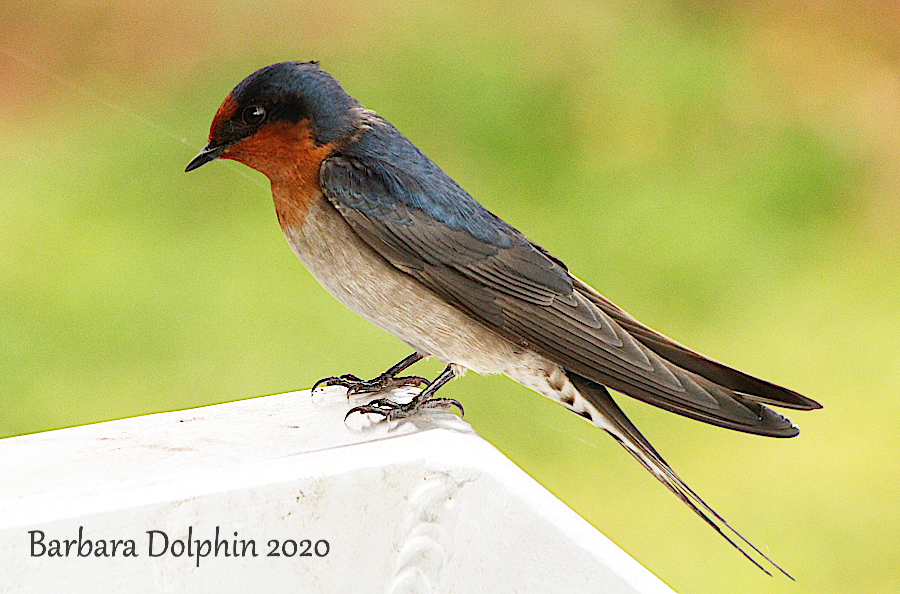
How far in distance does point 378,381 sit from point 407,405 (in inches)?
6.0

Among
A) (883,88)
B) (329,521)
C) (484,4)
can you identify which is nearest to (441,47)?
(484,4)

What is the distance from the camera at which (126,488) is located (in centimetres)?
83

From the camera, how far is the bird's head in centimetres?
131

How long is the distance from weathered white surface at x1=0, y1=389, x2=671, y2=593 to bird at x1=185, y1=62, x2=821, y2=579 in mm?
380

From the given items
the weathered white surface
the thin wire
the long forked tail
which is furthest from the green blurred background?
the weathered white surface

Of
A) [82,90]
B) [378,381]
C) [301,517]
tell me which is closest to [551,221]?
[82,90]

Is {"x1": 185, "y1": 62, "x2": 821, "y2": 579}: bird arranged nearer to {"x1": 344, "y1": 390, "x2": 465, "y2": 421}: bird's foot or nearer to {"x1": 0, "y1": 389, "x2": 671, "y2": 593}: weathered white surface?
{"x1": 344, "y1": 390, "x2": 465, "y2": 421}: bird's foot

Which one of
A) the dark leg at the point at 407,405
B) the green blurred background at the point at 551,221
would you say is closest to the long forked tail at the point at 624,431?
the dark leg at the point at 407,405

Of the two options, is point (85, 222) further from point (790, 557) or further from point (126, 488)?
point (126, 488)

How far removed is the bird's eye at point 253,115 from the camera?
132 cm

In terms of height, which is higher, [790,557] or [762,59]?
[762,59]

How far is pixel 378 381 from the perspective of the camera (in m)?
1.43

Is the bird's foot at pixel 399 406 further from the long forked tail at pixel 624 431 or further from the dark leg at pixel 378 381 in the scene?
the long forked tail at pixel 624 431

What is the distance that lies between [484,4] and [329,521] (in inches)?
129
